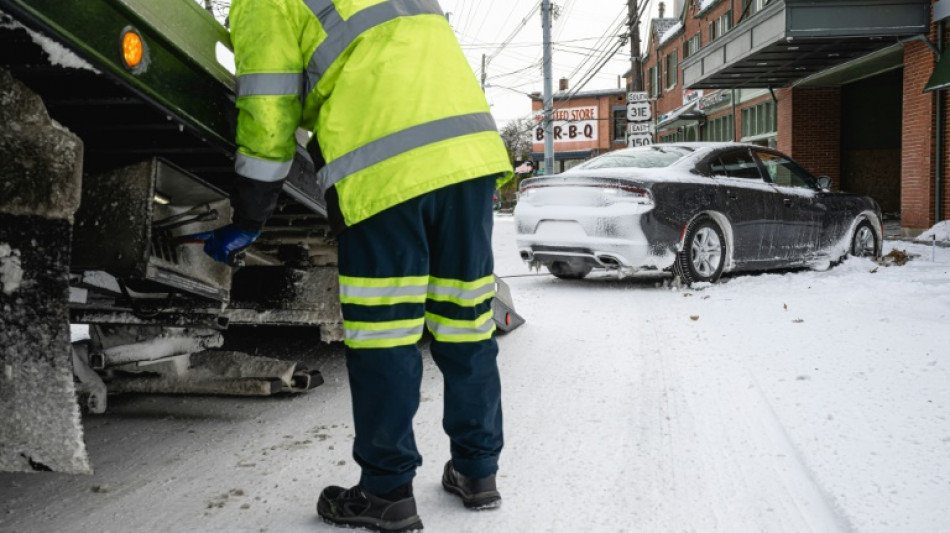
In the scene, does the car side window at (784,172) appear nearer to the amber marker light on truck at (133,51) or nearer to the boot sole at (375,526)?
the boot sole at (375,526)

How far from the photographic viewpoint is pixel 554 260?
7.91 m

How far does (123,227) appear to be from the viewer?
2.72m

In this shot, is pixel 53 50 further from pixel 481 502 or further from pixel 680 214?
pixel 680 214

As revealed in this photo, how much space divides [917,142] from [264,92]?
554 inches

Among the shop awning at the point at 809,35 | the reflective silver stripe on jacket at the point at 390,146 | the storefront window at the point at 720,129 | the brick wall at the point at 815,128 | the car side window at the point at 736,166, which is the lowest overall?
the reflective silver stripe on jacket at the point at 390,146

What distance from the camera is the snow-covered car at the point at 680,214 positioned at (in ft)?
23.9

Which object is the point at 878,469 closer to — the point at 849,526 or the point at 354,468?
→ the point at 849,526

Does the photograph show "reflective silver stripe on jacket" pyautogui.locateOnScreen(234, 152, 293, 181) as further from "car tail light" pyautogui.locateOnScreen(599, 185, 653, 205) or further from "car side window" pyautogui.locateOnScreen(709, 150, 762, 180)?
"car side window" pyautogui.locateOnScreen(709, 150, 762, 180)

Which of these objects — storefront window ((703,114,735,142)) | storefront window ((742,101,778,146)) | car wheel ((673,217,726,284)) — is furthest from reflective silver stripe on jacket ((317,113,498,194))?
storefront window ((703,114,735,142))

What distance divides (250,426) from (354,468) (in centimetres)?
78

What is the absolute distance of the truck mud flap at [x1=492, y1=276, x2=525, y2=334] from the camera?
16.6ft

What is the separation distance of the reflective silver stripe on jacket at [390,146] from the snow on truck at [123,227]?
1.47 feet

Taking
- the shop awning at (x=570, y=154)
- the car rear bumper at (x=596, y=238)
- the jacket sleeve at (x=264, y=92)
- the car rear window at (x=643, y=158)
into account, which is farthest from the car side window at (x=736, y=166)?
the shop awning at (x=570, y=154)

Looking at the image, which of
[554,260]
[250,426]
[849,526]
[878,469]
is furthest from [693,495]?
[554,260]
